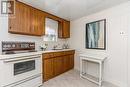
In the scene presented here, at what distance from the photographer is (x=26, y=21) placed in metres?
3.00

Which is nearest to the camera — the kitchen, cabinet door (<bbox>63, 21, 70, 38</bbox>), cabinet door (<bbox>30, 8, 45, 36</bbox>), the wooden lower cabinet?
the kitchen

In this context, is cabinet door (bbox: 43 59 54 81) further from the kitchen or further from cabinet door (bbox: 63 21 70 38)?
cabinet door (bbox: 63 21 70 38)

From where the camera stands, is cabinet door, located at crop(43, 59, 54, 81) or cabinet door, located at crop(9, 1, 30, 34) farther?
cabinet door, located at crop(43, 59, 54, 81)

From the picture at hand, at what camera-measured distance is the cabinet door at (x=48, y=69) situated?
3.30m

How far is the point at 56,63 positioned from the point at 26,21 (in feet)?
5.96

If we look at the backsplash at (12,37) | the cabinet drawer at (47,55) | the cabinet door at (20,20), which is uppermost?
the cabinet door at (20,20)

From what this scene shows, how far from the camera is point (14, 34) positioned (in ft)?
9.65

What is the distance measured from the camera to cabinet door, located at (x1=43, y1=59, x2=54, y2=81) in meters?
3.30

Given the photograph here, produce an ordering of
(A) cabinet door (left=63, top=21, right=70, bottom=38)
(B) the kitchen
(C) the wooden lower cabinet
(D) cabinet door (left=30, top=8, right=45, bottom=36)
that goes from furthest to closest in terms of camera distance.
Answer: (A) cabinet door (left=63, top=21, right=70, bottom=38) → (C) the wooden lower cabinet → (D) cabinet door (left=30, top=8, right=45, bottom=36) → (B) the kitchen

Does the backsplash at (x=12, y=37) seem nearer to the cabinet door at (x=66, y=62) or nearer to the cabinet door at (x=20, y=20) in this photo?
the cabinet door at (x=20, y=20)

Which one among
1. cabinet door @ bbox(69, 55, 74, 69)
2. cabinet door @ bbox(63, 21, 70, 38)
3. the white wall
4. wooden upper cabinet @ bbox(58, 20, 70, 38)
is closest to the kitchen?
the white wall

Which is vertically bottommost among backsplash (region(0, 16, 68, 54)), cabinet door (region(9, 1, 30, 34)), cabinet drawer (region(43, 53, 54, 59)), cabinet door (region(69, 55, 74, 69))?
cabinet door (region(69, 55, 74, 69))

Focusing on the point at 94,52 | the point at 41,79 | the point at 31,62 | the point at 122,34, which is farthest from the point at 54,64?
the point at 122,34

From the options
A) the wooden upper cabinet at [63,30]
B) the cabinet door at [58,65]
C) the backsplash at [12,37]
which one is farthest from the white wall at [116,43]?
the backsplash at [12,37]
